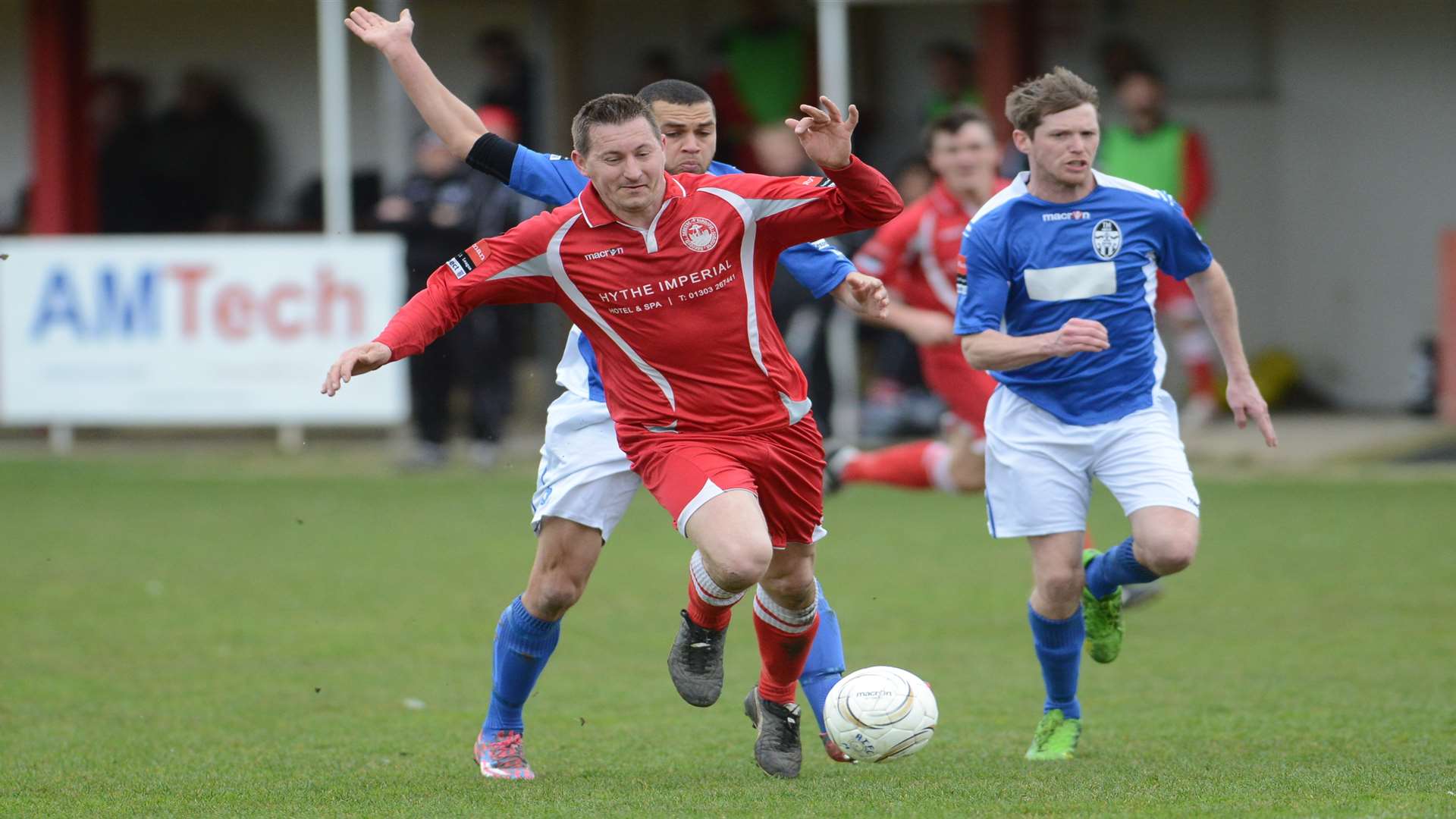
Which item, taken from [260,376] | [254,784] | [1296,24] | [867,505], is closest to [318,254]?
[260,376]

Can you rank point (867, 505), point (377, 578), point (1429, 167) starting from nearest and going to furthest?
point (377, 578), point (867, 505), point (1429, 167)

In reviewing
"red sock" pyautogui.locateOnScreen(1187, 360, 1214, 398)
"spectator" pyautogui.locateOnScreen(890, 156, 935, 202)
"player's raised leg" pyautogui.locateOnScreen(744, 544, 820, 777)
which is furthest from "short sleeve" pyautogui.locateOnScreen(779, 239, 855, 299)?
"red sock" pyautogui.locateOnScreen(1187, 360, 1214, 398)

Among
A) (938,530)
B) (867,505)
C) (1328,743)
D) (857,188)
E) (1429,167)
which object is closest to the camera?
(857,188)

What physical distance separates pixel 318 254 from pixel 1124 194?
29.6ft

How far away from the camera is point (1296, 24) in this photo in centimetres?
1619

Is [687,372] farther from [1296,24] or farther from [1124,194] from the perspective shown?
[1296,24]

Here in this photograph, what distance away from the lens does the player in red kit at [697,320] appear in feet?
17.3

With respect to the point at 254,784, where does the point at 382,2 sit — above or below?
above

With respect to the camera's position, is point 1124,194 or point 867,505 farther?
point 867,505

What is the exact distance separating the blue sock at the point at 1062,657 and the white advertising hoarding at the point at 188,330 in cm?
872

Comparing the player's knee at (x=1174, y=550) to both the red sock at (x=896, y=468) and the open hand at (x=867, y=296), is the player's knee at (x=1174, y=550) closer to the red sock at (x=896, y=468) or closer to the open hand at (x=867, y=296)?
the open hand at (x=867, y=296)

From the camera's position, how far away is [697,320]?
17.8 feet

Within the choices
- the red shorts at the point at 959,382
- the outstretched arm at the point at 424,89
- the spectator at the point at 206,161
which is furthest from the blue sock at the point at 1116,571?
the spectator at the point at 206,161

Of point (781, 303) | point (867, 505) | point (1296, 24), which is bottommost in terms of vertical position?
point (867, 505)
